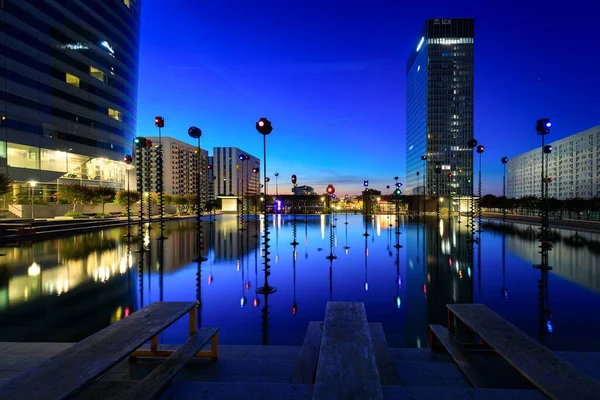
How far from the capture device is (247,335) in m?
7.43

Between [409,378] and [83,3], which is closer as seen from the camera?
[409,378]

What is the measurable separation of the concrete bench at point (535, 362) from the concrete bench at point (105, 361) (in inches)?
180

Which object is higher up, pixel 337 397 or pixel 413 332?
pixel 337 397

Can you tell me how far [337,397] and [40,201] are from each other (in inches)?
2377

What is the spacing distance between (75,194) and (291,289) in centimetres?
4701

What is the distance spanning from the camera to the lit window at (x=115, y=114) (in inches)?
2566

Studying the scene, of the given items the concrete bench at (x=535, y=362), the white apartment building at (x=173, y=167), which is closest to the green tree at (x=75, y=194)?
the concrete bench at (x=535, y=362)

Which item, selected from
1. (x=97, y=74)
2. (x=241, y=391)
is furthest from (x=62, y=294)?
(x=97, y=74)

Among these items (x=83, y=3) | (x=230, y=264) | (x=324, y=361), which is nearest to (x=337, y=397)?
(x=324, y=361)

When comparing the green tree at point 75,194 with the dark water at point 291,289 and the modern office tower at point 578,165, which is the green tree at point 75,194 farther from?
the modern office tower at point 578,165

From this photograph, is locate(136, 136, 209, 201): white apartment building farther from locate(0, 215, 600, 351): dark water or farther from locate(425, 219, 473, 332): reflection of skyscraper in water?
locate(425, 219, 473, 332): reflection of skyscraper in water

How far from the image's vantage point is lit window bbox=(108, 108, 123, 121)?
65188 mm

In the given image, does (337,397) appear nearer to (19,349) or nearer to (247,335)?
(247,335)

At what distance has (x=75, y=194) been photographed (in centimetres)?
4381
